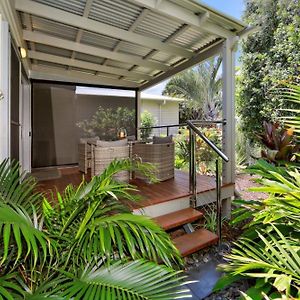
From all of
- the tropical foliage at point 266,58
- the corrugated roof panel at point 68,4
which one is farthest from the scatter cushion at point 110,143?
the tropical foliage at point 266,58

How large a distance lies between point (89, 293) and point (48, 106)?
21.2 feet

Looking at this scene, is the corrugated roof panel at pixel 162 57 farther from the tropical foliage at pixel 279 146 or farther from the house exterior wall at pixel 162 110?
the house exterior wall at pixel 162 110

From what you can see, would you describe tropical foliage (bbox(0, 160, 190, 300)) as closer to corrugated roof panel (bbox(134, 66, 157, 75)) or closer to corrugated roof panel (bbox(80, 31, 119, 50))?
corrugated roof panel (bbox(80, 31, 119, 50))

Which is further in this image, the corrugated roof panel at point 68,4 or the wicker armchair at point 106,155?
the wicker armchair at point 106,155

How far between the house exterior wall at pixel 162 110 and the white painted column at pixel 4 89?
1127cm

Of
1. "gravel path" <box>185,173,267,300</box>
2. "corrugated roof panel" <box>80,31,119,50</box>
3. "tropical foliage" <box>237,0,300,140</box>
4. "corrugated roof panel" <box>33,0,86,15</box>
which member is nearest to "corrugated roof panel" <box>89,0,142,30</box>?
"corrugated roof panel" <box>33,0,86,15</box>

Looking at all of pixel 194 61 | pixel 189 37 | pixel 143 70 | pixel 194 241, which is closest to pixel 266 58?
pixel 194 61

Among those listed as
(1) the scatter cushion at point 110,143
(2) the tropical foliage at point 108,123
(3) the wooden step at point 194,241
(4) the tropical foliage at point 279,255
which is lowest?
(3) the wooden step at point 194,241

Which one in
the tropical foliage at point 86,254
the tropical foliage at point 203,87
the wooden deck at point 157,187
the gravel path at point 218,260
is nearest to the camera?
the tropical foliage at point 86,254

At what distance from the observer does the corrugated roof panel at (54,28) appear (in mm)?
4031

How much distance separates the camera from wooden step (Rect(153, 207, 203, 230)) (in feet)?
10.6

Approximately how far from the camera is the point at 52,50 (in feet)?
17.4

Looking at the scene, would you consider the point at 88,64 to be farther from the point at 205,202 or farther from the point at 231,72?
the point at 205,202

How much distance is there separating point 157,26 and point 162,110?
10.4 metres
